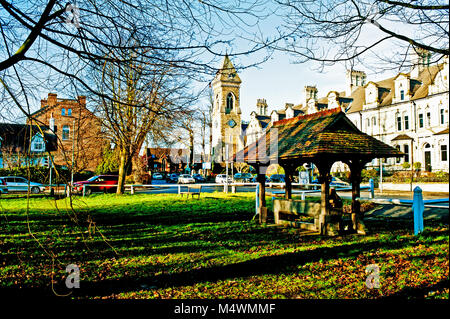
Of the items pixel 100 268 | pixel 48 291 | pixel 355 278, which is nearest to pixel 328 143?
pixel 355 278

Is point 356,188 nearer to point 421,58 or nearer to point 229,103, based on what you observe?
point 421,58

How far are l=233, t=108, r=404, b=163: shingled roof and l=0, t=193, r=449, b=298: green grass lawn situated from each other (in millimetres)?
2423

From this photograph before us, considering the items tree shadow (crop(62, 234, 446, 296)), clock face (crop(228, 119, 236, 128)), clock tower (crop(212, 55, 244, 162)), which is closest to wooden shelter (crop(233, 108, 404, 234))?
tree shadow (crop(62, 234, 446, 296))

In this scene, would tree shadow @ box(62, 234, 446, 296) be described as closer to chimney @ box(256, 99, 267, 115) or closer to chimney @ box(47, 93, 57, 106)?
chimney @ box(47, 93, 57, 106)

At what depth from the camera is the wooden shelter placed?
958 cm

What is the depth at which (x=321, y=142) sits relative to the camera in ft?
31.7

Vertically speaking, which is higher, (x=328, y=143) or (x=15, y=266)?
(x=328, y=143)

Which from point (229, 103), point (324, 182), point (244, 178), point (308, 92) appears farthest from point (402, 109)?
point (229, 103)

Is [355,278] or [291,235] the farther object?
[291,235]

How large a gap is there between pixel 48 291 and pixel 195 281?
99.1 inches

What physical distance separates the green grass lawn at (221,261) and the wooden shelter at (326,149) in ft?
4.30

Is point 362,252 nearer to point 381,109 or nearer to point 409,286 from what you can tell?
point 409,286

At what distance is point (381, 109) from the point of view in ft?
31.9

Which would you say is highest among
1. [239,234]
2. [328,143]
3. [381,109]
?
[381,109]
